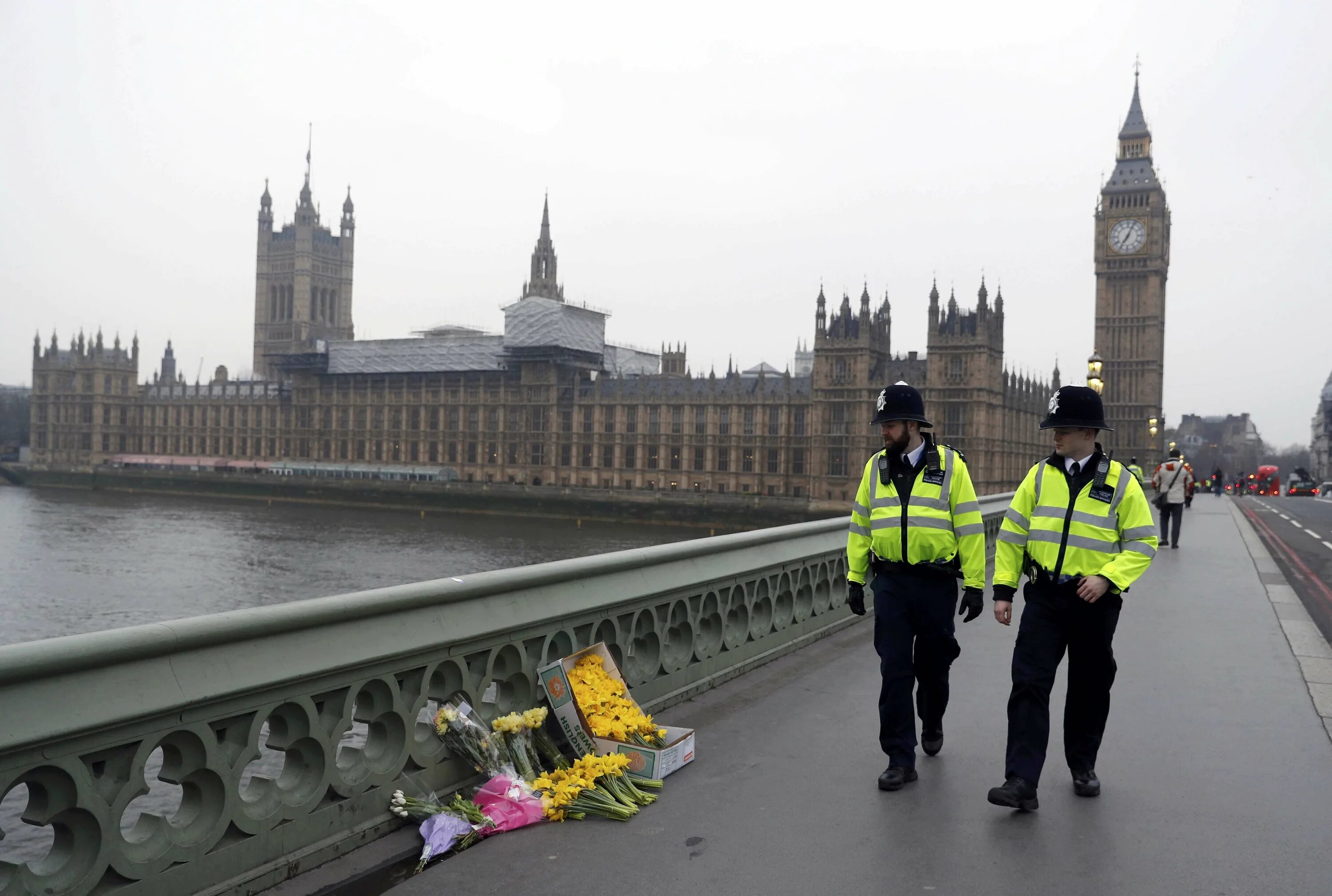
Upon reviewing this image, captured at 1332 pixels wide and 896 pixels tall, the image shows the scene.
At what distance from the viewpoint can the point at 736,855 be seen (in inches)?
163

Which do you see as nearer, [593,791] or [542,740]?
[593,791]

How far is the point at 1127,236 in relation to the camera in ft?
304

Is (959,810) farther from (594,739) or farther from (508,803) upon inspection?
(508,803)

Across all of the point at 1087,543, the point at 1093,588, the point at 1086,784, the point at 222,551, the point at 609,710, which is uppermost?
the point at 1087,543

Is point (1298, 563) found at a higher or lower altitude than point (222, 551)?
higher

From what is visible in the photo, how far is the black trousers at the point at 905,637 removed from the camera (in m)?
5.15

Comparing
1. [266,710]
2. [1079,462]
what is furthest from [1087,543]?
[266,710]

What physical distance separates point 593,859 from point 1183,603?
8.92m

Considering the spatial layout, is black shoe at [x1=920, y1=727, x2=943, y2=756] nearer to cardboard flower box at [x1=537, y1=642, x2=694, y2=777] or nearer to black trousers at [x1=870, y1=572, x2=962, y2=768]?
black trousers at [x1=870, y1=572, x2=962, y2=768]

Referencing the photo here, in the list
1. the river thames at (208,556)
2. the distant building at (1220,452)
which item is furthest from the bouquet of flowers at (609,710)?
the distant building at (1220,452)

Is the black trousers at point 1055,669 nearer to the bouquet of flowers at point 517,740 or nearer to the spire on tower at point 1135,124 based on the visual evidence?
the bouquet of flowers at point 517,740

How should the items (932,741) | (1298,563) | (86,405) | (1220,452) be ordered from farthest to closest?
1. (1220,452)
2. (86,405)
3. (1298,563)
4. (932,741)

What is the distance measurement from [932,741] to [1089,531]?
1481 millimetres

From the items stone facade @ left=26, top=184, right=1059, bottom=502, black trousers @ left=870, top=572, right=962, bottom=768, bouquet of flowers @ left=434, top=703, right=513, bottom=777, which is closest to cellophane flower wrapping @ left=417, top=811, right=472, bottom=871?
bouquet of flowers @ left=434, top=703, right=513, bottom=777
